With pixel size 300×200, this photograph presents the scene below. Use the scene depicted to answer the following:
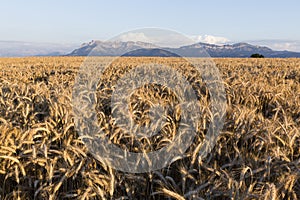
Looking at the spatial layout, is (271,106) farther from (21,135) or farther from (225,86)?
(21,135)

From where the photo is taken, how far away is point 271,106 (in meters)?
4.89

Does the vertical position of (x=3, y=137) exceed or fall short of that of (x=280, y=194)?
it exceeds it

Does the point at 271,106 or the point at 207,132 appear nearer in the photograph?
the point at 207,132

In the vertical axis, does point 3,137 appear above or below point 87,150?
above

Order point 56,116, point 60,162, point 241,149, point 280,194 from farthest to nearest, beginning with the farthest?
point 56,116
point 241,149
point 60,162
point 280,194

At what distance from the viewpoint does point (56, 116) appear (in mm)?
3678

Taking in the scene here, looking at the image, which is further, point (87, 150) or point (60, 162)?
point (87, 150)

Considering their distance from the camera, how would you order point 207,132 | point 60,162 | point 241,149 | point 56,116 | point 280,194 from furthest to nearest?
point 56,116
point 207,132
point 241,149
point 60,162
point 280,194

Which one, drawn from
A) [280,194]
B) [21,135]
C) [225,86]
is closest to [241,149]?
[280,194]

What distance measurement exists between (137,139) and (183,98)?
212 cm

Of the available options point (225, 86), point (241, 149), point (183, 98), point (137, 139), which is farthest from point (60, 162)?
point (225, 86)

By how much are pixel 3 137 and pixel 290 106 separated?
379 centimetres

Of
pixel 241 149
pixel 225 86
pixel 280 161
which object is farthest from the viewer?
pixel 225 86

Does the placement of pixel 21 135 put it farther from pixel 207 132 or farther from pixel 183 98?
pixel 183 98
